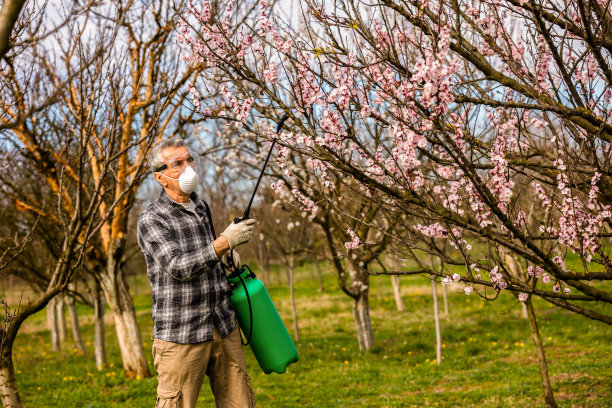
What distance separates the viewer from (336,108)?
3.70 metres

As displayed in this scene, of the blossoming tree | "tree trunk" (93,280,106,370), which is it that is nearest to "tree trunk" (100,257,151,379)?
Result: "tree trunk" (93,280,106,370)

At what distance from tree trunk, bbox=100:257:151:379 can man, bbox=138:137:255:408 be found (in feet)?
22.9

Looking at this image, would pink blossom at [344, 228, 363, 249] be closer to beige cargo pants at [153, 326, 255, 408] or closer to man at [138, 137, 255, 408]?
man at [138, 137, 255, 408]

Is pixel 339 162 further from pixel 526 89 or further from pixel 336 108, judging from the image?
pixel 526 89

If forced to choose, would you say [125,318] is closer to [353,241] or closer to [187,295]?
[353,241]

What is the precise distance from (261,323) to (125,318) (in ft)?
24.2

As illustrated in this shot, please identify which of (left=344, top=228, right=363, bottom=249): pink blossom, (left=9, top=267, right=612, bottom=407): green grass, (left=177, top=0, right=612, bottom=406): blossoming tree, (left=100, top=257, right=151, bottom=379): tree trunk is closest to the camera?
(left=177, top=0, right=612, bottom=406): blossoming tree

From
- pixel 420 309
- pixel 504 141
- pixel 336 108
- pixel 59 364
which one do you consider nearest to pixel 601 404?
pixel 504 141

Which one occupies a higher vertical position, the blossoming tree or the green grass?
the blossoming tree

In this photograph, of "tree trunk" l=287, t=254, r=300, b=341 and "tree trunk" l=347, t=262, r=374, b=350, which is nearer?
"tree trunk" l=347, t=262, r=374, b=350

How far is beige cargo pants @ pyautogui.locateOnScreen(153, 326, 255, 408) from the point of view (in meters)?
3.34

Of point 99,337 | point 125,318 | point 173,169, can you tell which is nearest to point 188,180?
point 173,169

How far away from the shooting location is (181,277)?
3.24m

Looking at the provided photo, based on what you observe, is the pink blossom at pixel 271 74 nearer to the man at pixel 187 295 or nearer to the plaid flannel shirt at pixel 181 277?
the man at pixel 187 295
